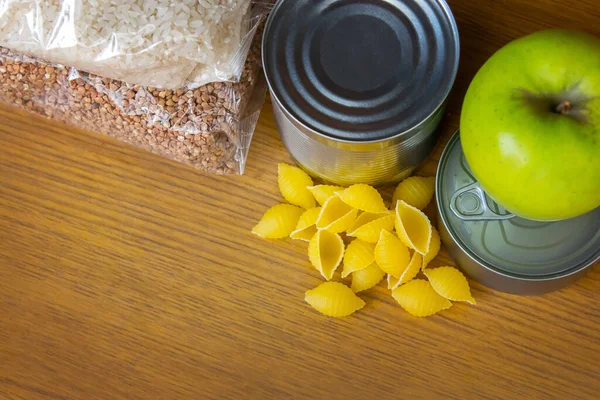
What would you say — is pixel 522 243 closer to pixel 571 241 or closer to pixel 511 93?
pixel 571 241

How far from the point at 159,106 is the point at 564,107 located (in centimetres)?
43

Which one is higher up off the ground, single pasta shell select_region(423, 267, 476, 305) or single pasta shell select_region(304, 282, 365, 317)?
single pasta shell select_region(423, 267, 476, 305)

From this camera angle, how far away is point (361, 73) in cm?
85

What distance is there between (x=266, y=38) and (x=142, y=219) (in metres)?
0.28

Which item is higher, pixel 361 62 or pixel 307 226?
pixel 361 62

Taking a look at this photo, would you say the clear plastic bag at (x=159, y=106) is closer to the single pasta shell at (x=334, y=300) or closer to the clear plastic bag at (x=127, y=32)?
the clear plastic bag at (x=127, y=32)

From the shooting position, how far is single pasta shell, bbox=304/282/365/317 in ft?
2.94

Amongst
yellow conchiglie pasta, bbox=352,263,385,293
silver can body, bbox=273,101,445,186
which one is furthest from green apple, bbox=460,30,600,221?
yellow conchiglie pasta, bbox=352,263,385,293

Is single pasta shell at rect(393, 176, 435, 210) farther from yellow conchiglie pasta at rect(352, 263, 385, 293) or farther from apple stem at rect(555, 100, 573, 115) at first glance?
apple stem at rect(555, 100, 573, 115)

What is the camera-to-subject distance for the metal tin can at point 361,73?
83cm

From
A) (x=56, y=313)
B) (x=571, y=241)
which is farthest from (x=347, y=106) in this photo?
(x=56, y=313)

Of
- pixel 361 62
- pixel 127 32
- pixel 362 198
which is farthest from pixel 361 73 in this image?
pixel 127 32

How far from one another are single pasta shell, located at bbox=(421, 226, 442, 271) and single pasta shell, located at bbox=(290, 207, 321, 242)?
0.14 m

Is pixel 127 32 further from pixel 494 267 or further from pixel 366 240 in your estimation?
pixel 494 267
